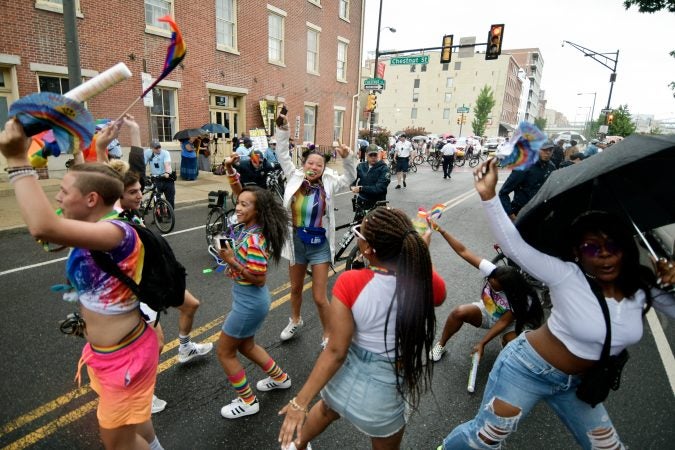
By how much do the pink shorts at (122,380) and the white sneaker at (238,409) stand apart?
984mm

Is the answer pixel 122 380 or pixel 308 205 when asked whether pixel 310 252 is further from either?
pixel 122 380

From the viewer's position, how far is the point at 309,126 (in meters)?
21.8

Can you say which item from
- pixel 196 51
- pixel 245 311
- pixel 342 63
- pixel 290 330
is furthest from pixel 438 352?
pixel 342 63

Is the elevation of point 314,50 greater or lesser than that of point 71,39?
greater

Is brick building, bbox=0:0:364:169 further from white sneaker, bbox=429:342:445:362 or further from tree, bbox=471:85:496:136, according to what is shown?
tree, bbox=471:85:496:136

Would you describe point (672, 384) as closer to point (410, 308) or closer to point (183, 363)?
point (410, 308)

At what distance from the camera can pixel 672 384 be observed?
3.57m

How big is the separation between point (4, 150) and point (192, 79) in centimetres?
1485

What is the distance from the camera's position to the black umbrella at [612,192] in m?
1.73

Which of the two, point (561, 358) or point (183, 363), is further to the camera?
point (183, 363)

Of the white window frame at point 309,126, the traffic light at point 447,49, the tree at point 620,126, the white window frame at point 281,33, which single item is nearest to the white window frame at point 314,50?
the white window frame at point 309,126

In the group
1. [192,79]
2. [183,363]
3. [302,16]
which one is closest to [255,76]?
[192,79]

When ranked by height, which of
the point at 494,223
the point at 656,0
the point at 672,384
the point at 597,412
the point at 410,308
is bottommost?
the point at 672,384

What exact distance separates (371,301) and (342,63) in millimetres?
23759
